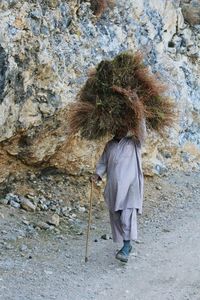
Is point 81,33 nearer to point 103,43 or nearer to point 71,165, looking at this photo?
point 103,43

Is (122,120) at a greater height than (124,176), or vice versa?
(122,120)

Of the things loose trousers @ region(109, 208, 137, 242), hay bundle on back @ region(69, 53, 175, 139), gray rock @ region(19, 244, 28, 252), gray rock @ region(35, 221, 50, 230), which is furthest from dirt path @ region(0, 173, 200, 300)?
hay bundle on back @ region(69, 53, 175, 139)

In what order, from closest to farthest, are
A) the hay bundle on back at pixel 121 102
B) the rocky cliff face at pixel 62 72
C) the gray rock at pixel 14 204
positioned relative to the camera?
the hay bundle on back at pixel 121 102
the rocky cliff face at pixel 62 72
the gray rock at pixel 14 204

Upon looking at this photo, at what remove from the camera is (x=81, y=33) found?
24.4 ft

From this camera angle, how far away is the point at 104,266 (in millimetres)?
5258

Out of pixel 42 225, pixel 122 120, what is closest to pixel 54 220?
pixel 42 225

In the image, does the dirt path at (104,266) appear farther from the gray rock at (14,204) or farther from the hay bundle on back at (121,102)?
the hay bundle on back at (121,102)

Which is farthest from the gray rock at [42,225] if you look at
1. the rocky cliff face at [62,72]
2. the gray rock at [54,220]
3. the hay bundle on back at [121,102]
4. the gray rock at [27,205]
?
the hay bundle on back at [121,102]

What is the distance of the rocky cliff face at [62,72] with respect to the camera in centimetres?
628

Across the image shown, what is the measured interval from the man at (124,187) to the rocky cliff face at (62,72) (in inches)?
60.5

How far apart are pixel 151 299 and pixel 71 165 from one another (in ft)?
10.4

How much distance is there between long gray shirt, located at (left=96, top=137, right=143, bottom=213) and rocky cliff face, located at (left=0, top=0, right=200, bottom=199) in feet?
5.07

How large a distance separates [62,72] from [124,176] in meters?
2.14

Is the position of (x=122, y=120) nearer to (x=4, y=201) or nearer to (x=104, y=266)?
(x=104, y=266)
